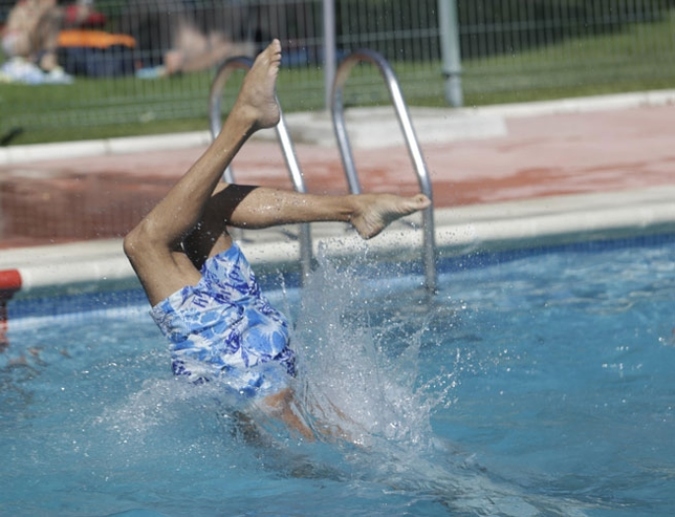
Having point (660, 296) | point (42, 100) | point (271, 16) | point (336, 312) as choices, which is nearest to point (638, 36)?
point (271, 16)

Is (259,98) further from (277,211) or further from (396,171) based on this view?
(396,171)

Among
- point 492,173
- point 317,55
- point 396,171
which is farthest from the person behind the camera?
point 317,55

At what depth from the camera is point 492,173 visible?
900 cm

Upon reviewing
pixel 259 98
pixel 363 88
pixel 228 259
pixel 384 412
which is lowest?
pixel 384 412

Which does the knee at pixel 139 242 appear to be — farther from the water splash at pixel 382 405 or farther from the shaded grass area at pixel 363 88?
the shaded grass area at pixel 363 88

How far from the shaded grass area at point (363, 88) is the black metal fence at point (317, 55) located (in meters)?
0.01

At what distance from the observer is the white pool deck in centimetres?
649

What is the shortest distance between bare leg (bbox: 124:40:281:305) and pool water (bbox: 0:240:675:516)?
0.47 metres

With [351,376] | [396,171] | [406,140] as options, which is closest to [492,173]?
[396,171]

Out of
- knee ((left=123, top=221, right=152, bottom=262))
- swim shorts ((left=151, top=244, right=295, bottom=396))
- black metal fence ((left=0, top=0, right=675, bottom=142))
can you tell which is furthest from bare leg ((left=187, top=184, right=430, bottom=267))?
black metal fence ((left=0, top=0, right=675, bottom=142))

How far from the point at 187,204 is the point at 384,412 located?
3.60 ft

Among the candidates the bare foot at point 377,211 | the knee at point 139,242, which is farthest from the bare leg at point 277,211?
the knee at point 139,242

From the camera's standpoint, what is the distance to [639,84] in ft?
43.4

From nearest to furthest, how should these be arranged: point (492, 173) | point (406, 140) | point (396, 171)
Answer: point (406, 140) < point (492, 173) < point (396, 171)
